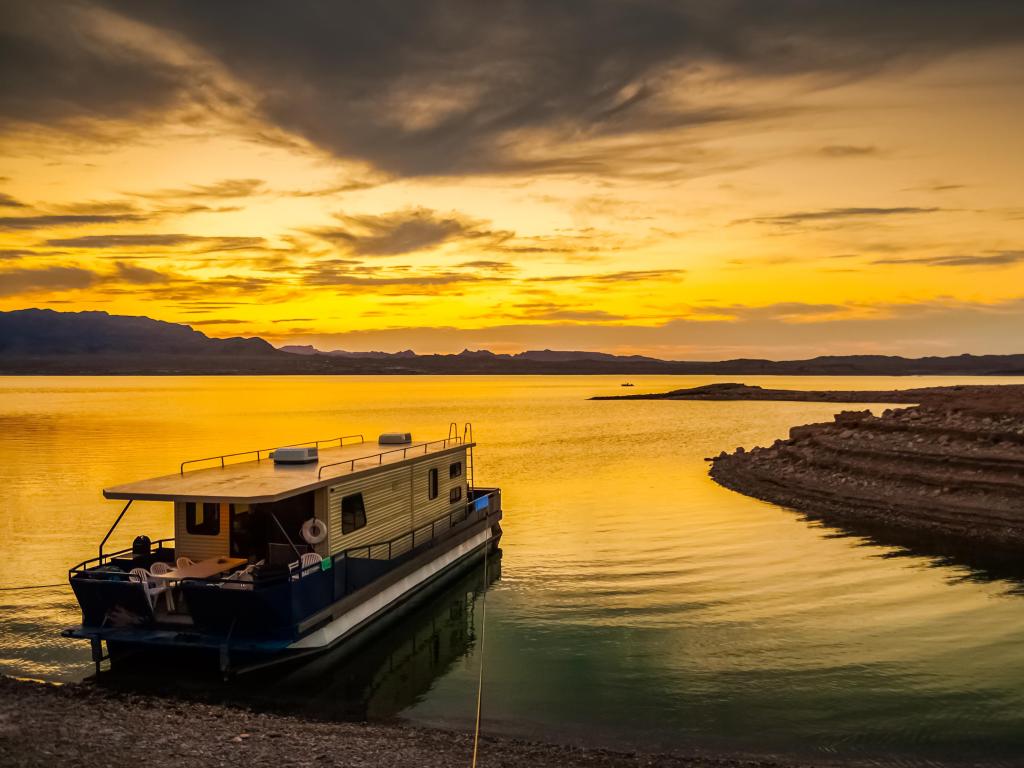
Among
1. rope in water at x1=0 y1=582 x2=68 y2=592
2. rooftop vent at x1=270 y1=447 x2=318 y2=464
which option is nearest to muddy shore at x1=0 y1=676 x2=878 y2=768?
rooftop vent at x1=270 y1=447 x2=318 y2=464

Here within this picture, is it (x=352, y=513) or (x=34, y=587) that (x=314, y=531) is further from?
(x=34, y=587)

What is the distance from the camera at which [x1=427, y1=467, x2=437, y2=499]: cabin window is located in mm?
26875

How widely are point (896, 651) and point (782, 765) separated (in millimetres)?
7736

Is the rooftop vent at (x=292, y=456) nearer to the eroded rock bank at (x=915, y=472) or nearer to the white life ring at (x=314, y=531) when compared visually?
the white life ring at (x=314, y=531)

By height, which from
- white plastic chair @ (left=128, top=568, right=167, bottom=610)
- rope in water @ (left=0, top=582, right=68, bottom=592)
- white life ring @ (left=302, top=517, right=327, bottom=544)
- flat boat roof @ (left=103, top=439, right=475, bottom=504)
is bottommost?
rope in water @ (left=0, top=582, right=68, bottom=592)

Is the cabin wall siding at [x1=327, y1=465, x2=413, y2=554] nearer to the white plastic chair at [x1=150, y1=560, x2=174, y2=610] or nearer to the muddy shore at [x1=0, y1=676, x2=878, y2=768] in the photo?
the white plastic chair at [x1=150, y1=560, x2=174, y2=610]

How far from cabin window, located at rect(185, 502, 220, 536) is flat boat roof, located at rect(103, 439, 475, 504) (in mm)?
775

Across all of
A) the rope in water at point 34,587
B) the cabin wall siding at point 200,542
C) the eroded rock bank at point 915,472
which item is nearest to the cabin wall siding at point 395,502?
the cabin wall siding at point 200,542

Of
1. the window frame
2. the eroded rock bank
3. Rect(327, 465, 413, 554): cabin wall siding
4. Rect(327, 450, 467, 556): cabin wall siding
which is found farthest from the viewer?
the eroded rock bank

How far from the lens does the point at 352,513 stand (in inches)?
827

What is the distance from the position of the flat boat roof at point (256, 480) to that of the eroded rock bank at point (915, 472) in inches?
951

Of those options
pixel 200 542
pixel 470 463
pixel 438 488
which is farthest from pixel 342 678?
pixel 470 463

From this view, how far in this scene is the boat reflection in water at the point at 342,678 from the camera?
53.8 feet

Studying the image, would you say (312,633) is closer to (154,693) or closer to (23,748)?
(154,693)
